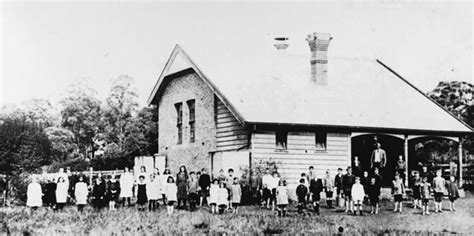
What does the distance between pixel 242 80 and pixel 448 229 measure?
35.9ft

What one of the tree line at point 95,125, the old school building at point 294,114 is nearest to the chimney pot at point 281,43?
the old school building at point 294,114

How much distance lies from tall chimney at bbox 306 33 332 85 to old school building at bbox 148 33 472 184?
40mm

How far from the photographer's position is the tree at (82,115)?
60688mm

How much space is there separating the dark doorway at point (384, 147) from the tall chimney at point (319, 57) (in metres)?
2.98

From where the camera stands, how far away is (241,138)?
88.1 feet

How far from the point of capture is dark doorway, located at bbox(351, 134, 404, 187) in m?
30.1

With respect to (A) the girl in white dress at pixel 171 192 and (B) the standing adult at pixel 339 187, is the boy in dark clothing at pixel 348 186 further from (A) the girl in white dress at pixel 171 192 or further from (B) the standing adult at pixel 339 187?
(A) the girl in white dress at pixel 171 192

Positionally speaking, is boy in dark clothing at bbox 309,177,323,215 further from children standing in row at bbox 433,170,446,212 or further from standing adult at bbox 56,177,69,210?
standing adult at bbox 56,177,69,210

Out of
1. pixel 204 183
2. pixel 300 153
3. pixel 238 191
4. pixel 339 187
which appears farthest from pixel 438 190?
pixel 204 183

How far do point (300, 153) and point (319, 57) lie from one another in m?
4.50

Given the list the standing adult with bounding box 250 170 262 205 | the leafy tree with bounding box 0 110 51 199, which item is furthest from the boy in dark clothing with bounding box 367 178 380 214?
the leafy tree with bounding box 0 110 51 199

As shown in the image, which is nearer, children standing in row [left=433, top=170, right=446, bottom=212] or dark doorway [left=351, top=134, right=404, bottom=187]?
children standing in row [left=433, top=170, right=446, bottom=212]

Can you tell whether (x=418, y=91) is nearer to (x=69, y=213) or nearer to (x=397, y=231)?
(x=397, y=231)

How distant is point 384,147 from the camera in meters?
30.9
